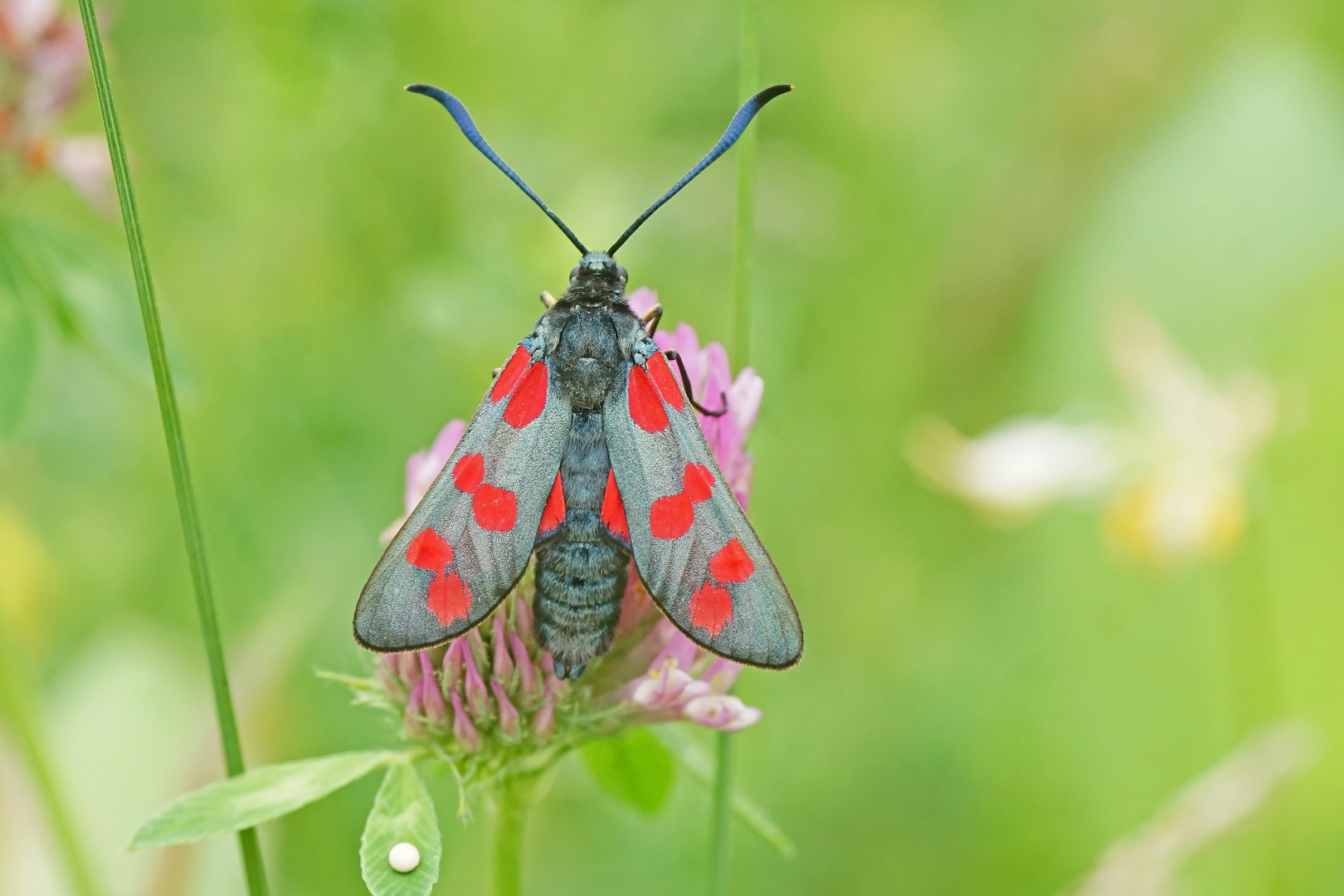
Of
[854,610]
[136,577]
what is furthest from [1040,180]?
[136,577]

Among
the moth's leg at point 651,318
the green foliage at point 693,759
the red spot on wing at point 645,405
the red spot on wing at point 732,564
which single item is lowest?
the green foliage at point 693,759

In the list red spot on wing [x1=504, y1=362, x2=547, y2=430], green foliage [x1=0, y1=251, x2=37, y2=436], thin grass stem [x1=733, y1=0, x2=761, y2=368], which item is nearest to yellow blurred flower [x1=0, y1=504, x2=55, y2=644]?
green foliage [x1=0, y1=251, x2=37, y2=436]

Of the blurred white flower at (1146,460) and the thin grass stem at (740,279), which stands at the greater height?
the blurred white flower at (1146,460)


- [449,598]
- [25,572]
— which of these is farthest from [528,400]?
[25,572]

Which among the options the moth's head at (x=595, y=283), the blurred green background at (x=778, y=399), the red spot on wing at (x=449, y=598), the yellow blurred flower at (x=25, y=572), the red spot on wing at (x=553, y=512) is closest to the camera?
the red spot on wing at (x=449, y=598)

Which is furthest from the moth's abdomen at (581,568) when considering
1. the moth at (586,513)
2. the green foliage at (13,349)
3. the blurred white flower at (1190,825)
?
the blurred white flower at (1190,825)

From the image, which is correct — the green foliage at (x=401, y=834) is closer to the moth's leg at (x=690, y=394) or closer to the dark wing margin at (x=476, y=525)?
the dark wing margin at (x=476, y=525)
